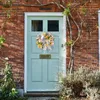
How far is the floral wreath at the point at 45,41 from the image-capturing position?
28.8 feet

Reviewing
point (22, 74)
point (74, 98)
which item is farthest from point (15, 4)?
point (74, 98)

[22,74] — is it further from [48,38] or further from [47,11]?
[47,11]

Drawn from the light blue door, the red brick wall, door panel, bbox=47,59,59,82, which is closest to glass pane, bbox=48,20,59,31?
the light blue door

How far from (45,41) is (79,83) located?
5.59 feet

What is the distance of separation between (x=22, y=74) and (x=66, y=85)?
1.42 meters

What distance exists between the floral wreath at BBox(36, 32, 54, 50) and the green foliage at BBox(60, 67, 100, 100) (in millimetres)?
1187

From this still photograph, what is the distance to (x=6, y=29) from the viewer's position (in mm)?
8641

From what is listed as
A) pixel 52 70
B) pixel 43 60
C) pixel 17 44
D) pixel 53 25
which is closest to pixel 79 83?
pixel 52 70

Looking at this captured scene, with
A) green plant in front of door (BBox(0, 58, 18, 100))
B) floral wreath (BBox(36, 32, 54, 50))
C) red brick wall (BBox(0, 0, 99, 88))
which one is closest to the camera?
green plant in front of door (BBox(0, 58, 18, 100))

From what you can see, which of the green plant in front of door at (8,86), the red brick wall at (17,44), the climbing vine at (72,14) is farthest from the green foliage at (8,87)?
the climbing vine at (72,14)

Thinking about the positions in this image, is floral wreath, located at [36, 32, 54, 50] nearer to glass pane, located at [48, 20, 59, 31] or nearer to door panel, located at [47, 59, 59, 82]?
glass pane, located at [48, 20, 59, 31]

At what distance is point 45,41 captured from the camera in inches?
348

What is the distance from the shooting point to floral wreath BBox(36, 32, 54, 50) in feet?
28.8

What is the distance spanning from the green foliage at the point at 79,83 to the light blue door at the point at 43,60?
0.84 m
